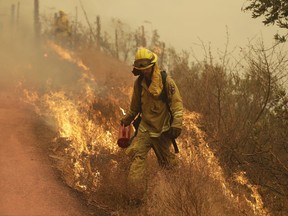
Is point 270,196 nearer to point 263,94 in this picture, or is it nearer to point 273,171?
point 273,171

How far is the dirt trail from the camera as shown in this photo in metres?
3.93

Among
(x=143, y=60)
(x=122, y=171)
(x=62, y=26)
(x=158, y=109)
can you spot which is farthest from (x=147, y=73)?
(x=62, y=26)

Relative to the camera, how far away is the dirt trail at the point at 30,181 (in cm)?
393

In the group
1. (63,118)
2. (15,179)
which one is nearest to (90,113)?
(63,118)

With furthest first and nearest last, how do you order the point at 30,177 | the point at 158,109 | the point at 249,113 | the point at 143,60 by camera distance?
the point at 249,113 → the point at 30,177 → the point at 158,109 → the point at 143,60

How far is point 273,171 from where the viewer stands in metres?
6.70

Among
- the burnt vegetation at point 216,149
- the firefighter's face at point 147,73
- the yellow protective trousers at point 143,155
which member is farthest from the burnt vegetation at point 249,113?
the firefighter's face at point 147,73

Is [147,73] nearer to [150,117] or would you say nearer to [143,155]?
[150,117]

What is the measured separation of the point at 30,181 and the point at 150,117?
5.93ft

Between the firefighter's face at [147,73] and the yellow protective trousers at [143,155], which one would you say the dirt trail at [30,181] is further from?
the firefighter's face at [147,73]

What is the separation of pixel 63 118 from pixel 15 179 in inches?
137

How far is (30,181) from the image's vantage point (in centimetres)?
468

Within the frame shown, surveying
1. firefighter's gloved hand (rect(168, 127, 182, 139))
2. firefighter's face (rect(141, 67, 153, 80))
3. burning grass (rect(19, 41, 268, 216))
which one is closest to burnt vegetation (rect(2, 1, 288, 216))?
burning grass (rect(19, 41, 268, 216))

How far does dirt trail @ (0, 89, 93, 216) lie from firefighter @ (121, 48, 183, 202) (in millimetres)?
708
